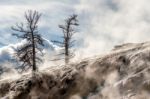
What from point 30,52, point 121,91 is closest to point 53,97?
point 121,91

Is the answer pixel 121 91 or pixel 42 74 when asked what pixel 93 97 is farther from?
pixel 42 74

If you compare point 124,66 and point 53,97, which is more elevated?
point 124,66

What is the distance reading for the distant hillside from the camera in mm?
35125

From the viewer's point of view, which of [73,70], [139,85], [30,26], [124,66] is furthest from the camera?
[30,26]

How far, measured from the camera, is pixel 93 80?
38.4 m

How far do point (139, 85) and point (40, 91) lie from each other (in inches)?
386

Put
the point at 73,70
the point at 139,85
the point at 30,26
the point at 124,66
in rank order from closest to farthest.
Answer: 1. the point at 139,85
2. the point at 124,66
3. the point at 73,70
4. the point at 30,26

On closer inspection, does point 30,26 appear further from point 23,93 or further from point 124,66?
point 124,66

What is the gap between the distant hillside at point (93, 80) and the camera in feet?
115

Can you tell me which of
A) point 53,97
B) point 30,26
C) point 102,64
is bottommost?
point 53,97

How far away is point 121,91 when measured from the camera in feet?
114

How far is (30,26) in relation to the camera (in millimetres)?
47531

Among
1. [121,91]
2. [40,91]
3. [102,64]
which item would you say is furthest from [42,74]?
[121,91]

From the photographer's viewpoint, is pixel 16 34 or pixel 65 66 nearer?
pixel 65 66
